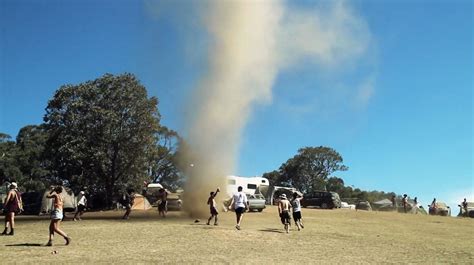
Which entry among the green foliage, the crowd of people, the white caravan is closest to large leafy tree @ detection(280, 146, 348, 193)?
the green foliage

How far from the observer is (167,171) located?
74.8 metres

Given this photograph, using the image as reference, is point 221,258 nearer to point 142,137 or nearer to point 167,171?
point 142,137

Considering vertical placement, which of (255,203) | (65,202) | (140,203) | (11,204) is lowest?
(65,202)

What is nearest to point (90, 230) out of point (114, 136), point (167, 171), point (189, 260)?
point (189, 260)

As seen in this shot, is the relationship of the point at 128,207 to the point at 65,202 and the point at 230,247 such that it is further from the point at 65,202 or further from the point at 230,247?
the point at 65,202

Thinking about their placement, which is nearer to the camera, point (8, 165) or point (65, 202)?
point (65, 202)

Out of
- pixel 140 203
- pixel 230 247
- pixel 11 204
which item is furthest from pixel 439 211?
pixel 11 204

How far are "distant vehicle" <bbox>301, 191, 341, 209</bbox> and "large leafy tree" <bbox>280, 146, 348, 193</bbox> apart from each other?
48553 mm

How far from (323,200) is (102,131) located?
78.2 feet

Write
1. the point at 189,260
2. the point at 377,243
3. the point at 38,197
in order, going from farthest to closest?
1. the point at 38,197
2. the point at 377,243
3. the point at 189,260

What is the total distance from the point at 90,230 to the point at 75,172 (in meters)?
23.4

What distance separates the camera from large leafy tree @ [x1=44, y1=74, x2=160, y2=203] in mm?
42281

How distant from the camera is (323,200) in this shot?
52.1 m

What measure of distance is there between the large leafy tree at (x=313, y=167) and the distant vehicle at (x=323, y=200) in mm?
48553
